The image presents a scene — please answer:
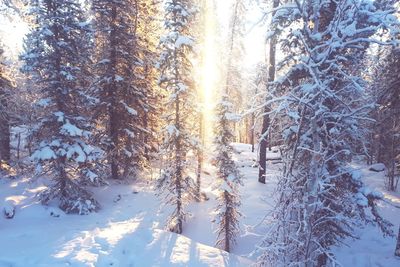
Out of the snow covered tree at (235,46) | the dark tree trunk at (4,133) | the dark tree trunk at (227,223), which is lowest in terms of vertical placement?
the dark tree trunk at (227,223)

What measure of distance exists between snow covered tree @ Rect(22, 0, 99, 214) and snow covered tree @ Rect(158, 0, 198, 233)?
3.56m

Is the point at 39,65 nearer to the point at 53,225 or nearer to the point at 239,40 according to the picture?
the point at 53,225

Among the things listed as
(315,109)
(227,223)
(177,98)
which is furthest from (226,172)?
(315,109)

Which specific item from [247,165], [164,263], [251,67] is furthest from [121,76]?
[251,67]

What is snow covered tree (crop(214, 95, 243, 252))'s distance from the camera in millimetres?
13328

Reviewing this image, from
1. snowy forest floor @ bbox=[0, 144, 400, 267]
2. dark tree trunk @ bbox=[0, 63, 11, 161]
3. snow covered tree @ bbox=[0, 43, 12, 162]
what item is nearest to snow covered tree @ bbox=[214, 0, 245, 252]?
snowy forest floor @ bbox=[0, 144, 400, 267]

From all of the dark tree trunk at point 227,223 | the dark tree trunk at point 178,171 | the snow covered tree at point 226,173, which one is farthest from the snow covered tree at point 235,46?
the dark tree trunk at point 227,223

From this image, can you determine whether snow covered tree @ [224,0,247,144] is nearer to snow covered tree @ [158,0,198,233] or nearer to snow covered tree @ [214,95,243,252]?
snow covered tree @ [158,0,198,233]

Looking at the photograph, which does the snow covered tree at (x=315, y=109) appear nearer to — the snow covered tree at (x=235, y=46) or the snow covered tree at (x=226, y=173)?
the snow covered tree at (x=226, y=173)

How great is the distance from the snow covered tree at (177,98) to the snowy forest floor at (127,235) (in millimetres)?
1794

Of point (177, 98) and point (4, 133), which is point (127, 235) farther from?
point (4, 133)

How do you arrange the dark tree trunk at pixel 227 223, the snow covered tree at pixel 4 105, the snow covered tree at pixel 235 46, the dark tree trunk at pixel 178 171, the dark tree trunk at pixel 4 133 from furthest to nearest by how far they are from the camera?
the snow covered tree at pixel 235 46 < the dark tree trunk at pixel 4 133 < the snow covered tree at pixel 4 105 < the dark tree trunk at pixel 178 171 < the dark tree trunk at pixel 227 223

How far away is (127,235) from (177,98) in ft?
20.9

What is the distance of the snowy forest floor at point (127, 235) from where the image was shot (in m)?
9.23
